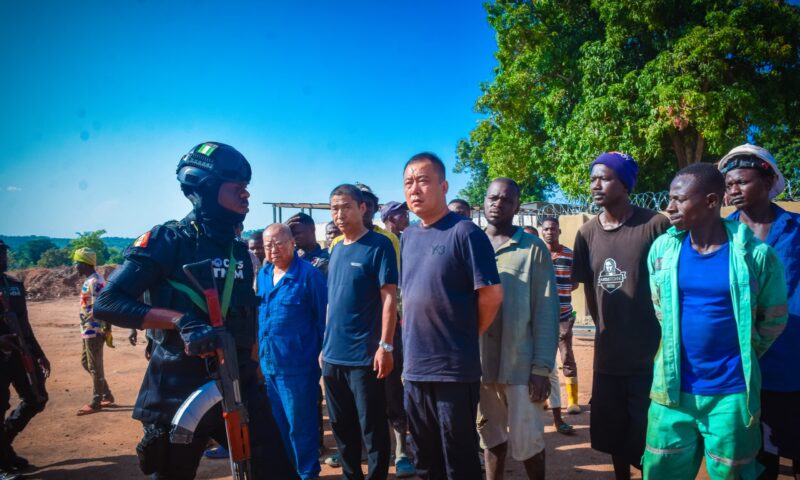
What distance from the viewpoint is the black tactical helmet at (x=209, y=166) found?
263 centimetres

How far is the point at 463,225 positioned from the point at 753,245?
1.51 metres

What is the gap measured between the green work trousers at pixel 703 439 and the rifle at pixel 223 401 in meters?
2.23

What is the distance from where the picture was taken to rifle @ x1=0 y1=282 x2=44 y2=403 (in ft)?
15.4

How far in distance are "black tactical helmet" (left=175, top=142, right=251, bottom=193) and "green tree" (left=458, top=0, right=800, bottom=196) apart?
571 inches

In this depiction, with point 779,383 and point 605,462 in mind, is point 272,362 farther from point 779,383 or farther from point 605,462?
point 779,383

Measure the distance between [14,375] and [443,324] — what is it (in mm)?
4621

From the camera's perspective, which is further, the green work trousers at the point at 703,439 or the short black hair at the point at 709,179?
the short black hair at the point at 709,179

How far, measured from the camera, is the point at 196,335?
2248mm

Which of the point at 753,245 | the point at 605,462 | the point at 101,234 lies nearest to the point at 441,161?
the point at 753,245

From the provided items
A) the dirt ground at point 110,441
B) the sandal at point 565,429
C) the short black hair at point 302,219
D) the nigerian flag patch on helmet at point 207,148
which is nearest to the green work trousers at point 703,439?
the dirt ground at point 110,441

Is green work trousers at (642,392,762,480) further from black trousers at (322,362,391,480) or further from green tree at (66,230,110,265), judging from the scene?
green tree at (66,230,110,265)

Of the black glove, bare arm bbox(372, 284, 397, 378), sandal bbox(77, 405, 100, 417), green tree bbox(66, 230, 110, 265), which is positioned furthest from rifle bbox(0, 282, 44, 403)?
green tree bbox(66, 230, 110, 265)

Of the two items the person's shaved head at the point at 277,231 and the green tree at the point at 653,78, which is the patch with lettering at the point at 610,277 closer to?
the person's shaved head at the point at 277,231

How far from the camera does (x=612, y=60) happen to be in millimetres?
15250
